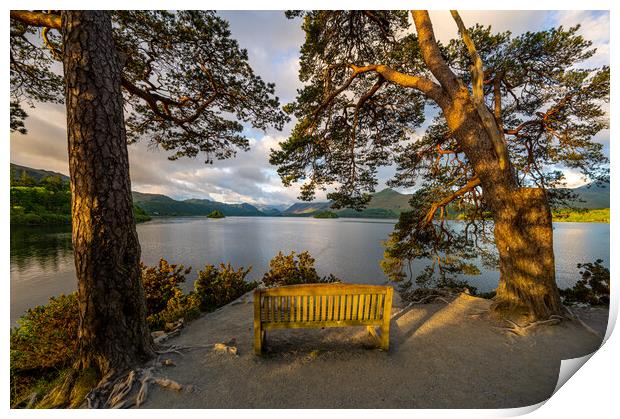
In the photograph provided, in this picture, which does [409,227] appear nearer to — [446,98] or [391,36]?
[446,98]

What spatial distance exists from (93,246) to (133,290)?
68 centimetres

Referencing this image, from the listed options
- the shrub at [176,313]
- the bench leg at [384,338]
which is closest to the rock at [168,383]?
the shrub at [176,313]

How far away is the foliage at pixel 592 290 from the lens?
16.0ft

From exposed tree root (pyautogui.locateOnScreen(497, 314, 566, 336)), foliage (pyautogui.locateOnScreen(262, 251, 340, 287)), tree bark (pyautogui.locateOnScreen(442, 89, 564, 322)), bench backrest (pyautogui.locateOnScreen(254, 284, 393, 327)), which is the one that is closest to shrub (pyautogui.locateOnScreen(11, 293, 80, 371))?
bench backrest (pyautogui.locateOnScreen(254, 284, 393, 327))

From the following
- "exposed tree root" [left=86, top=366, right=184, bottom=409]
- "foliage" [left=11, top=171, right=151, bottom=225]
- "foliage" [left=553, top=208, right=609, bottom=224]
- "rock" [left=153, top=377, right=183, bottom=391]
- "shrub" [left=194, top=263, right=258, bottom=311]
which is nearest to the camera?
"exposed tree root" [left=86, top=366, right=184, bottom=409]

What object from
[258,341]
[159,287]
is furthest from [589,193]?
[159,287]

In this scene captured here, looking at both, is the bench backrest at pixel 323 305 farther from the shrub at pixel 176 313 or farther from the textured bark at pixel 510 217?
the textured bark at pixel 510 217

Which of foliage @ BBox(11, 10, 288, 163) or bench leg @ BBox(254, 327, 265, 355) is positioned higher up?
foliage @ BBox(11, 10, 288, 163)

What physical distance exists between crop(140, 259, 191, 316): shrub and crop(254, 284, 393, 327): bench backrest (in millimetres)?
3437

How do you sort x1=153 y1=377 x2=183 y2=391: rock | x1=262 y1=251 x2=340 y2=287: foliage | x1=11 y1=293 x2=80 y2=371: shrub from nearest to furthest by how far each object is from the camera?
x1=153 y1=377 x2=183 y2=391: rock
x1=11 y1=293 x2=80 y2=371: shrub
x1=262 y1=251 x2=340 y2=287: foliage

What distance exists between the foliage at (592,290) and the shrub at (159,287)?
9.50 metres

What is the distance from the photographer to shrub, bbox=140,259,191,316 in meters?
5.05

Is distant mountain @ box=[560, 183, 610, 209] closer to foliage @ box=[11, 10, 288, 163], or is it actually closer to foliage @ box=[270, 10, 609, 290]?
foliage @ box=[270, 10, 609, 290]

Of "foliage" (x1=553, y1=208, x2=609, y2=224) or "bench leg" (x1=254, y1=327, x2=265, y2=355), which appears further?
"foliage" (x1=553, y1=208, x2=609, y2=224)
